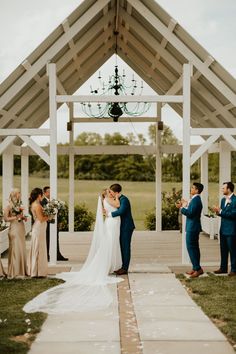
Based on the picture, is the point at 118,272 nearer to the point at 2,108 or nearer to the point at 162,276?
the point at 162,276

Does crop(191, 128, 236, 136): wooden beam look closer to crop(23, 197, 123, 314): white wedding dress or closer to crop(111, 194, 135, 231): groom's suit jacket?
crop(111, 194, 135, 231): groom's suit jacket

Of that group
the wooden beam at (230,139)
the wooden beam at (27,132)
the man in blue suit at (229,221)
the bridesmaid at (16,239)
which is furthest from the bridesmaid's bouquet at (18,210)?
the wooden beam at (230,139)

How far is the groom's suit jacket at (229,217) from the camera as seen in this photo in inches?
381

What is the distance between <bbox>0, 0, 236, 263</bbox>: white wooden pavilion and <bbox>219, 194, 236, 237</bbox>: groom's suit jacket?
93cm

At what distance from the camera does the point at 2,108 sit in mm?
10742

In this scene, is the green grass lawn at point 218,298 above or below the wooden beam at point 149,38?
below

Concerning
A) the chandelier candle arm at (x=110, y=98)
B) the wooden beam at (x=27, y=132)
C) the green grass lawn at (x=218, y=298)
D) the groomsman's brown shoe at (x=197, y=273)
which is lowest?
the green grass lawn at (x=218, y=298)

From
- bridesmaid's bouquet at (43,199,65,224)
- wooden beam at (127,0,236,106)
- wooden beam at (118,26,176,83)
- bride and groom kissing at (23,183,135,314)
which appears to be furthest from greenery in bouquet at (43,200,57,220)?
wooden beam at (118,26,176,83)

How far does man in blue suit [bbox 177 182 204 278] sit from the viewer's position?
31.7 feet

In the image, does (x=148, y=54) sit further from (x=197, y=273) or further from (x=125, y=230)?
(x=197, y=273)

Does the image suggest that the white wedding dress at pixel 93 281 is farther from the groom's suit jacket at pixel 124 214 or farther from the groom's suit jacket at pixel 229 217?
the groom's suit jacket at pixel 229 217

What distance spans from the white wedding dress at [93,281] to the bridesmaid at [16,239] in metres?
0.65

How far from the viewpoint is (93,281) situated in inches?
370

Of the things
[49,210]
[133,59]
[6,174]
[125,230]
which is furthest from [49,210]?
[133,59]
